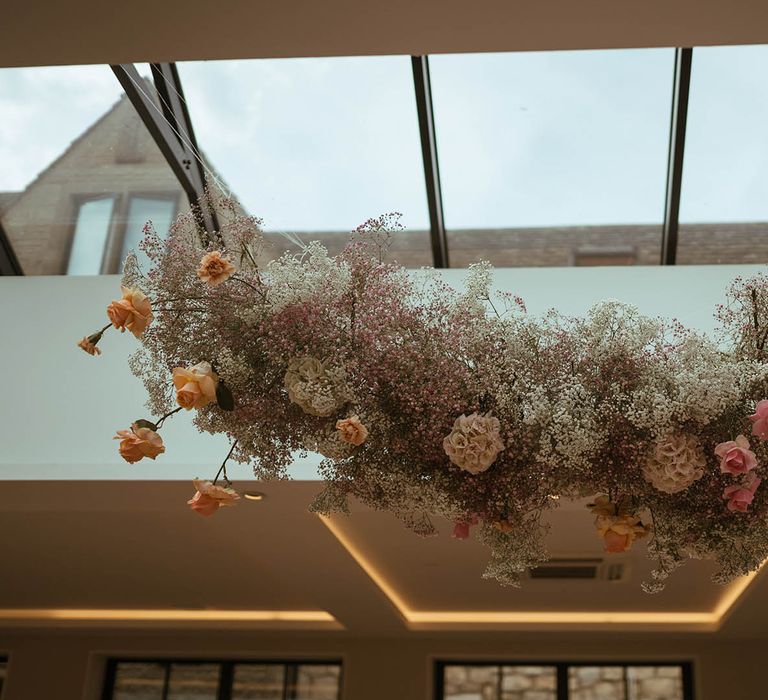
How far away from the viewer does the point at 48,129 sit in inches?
211

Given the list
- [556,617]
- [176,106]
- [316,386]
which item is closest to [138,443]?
[316,386]

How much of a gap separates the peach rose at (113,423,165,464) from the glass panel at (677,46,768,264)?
362 cm

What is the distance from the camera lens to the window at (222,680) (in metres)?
8.53

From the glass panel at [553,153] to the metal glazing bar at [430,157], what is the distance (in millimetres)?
37

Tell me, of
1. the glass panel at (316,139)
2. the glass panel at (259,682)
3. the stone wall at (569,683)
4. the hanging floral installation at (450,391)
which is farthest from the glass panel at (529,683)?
the hanging floral installation at (450,391)

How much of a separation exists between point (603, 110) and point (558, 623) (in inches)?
170

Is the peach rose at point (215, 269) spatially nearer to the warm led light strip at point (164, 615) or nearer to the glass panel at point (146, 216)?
the glass panel at point (146, 216)

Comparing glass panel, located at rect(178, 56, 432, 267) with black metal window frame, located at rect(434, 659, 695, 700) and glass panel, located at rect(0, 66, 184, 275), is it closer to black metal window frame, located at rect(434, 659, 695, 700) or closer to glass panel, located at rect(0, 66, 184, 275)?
glass panel, located at rect(0, 66, 184, 275)

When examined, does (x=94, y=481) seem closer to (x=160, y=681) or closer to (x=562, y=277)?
(x=562, y=277)

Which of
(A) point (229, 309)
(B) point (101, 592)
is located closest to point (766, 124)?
(A) point (229, 309)

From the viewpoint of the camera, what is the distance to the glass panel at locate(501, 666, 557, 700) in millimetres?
8164

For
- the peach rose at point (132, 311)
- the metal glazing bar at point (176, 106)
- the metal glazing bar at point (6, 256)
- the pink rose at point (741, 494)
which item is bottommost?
the pink rose at point (741, 494)

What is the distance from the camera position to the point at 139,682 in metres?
8.81

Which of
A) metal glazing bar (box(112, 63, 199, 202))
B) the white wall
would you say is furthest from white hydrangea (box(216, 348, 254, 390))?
the white wall
